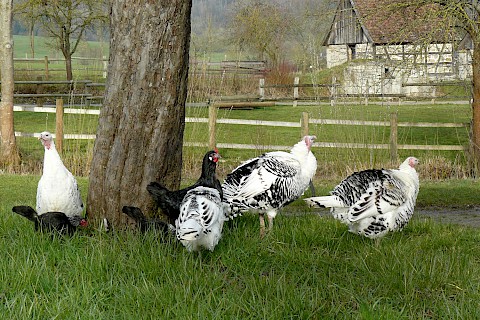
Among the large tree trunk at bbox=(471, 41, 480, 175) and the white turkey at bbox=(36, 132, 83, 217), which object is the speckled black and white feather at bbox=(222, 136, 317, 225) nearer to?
the white turkey at bbox=(36, 132, 83, 217)

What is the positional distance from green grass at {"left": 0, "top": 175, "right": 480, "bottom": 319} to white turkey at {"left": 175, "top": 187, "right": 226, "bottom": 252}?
17 centimetres

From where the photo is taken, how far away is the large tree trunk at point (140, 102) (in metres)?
6.54

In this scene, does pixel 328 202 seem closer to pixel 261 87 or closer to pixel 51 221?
pixel 51 221

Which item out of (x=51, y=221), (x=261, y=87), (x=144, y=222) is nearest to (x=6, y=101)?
(x=51, y=221)

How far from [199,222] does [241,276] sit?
1.92 ft

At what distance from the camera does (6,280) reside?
522cm

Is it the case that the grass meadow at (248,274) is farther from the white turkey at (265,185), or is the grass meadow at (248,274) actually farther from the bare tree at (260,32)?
the bare tree at (260,32)

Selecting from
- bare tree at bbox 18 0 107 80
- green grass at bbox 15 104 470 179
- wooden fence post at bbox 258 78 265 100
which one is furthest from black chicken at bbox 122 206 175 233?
wooden fence post at bbox 258 78 265 100

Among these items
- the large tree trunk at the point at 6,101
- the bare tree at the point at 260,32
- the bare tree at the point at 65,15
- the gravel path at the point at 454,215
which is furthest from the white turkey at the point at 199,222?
the bare tree at the point at 260,32

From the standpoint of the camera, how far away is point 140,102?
6.55m

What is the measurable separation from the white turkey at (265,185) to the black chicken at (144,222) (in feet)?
3.34

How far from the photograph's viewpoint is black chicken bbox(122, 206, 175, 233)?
20.7ft

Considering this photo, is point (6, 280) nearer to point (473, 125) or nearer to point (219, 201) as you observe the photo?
point (219, 201)

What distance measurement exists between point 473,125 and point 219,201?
34.8ft
